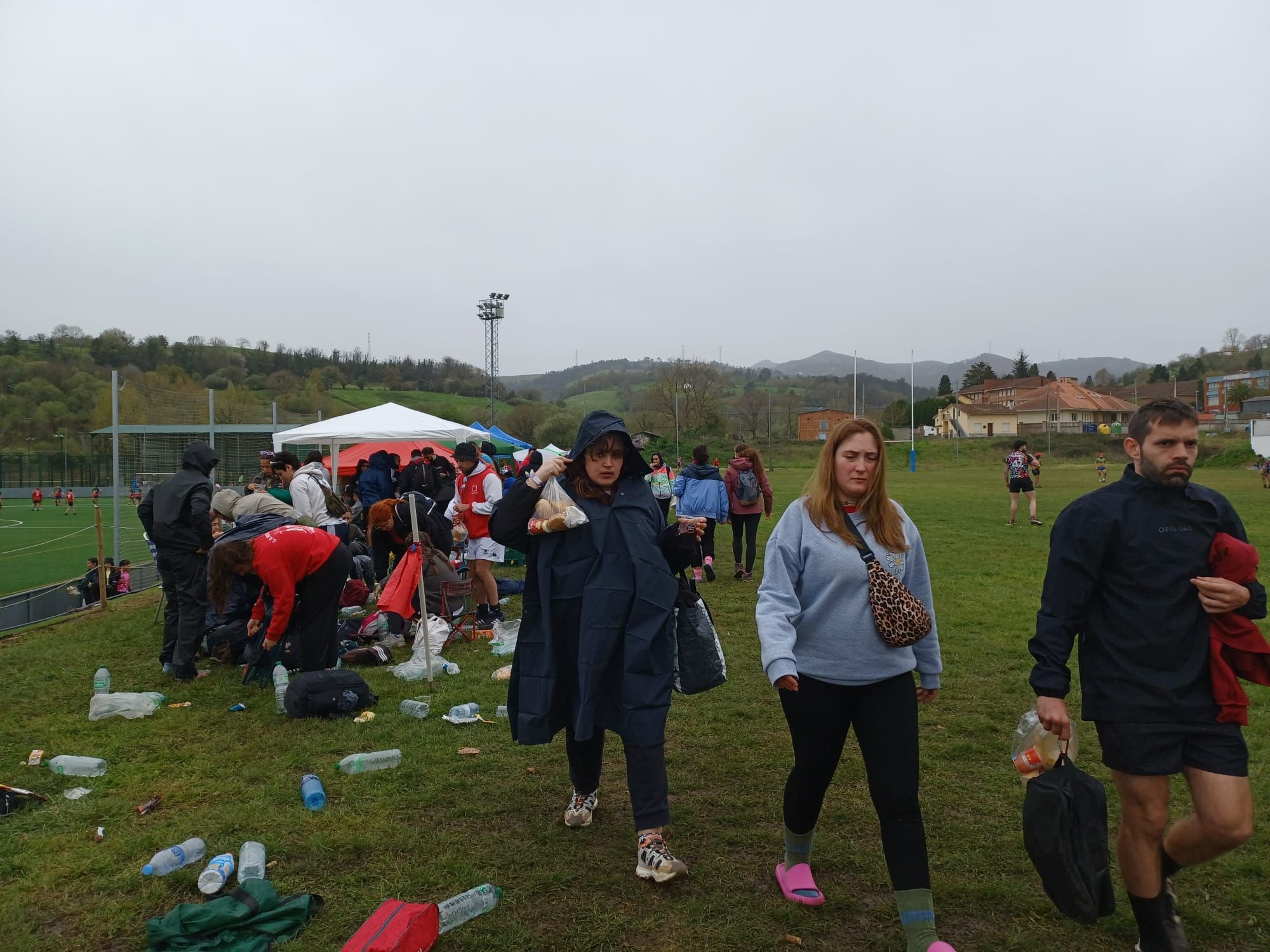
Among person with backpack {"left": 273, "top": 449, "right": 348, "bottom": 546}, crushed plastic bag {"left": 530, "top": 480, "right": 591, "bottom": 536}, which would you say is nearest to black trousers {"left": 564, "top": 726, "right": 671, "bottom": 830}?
crushed plastic bag {"left": 530, "top": 480, "right": 591, "bottom": 536}

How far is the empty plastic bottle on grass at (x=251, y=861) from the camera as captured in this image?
336 centimetres

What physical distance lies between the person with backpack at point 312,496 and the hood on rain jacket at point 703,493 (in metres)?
3.90

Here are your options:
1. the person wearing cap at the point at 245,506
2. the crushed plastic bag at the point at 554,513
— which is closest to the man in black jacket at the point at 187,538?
the person wearing cap at the point at 245,506

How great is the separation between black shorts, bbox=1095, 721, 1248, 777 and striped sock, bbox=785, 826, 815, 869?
1144 millimetres

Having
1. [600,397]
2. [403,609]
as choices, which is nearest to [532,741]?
[403,609]

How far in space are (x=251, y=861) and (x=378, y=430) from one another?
28.9ft

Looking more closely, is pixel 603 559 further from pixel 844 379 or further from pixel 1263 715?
pixel 844 379

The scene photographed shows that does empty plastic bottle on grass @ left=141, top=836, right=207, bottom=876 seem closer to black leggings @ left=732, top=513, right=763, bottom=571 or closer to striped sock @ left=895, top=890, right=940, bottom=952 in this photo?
striped sock @ left=895, top=890, right=940, bottom=952

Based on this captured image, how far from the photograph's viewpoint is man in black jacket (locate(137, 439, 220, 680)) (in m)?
6.52

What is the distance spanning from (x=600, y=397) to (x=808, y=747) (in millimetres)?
98038

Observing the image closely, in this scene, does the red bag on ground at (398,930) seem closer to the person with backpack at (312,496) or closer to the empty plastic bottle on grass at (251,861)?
the empty plastic bottle on grass at (251,861)

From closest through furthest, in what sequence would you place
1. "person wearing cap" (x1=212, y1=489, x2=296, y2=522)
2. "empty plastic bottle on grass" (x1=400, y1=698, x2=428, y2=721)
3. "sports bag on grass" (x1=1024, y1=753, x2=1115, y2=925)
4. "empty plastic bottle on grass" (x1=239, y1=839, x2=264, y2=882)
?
"sports bag on grass" (x1=1024, y1=753, x2=1115, y2=925) < "empty plastic bottle on grass" (x1=239, y1=839, x2=264, y2=882) < "empty plastic bottle on grass" (x1=400, y1=698, x2=428, y2=721) < "person wearing cap" (x1=212, y1=489, x2=296, y2=522)

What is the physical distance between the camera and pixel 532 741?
3.33m

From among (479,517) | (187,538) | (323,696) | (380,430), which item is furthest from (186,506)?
(380,430)
